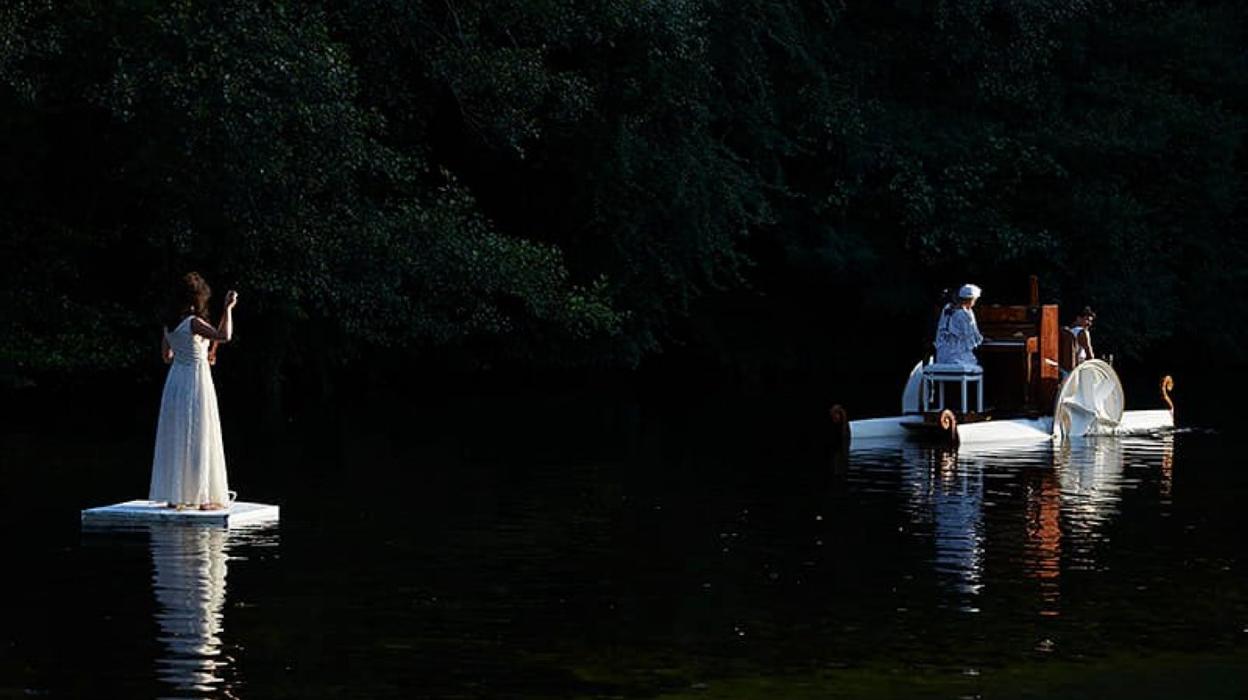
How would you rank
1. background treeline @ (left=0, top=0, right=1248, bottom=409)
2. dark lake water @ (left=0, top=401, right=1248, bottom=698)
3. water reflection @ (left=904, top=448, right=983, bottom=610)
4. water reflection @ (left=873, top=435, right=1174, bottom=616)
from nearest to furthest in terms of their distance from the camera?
dark lake water @ (left=0, top=401, right=1248, bottom=698), water reflection @ (left=904, top=448, right=983, bottom=610), water reflection @ (left=873, top=435, right=1174, bottom=616), background treeline @ (left=0, top=0, right=1248, bottom=409)

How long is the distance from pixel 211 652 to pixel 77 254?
24519 millimetres

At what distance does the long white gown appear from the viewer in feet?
60.8

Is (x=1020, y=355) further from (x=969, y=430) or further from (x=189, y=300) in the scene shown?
(x=189, y=300)

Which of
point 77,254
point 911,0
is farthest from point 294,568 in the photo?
point 911,0

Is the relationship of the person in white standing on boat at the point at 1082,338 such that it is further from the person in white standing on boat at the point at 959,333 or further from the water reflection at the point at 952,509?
the water reflection at the point at 952,509

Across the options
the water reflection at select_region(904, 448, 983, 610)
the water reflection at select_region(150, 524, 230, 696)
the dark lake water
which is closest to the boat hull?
the water reflection at select_region(904, 448, 983, 610)

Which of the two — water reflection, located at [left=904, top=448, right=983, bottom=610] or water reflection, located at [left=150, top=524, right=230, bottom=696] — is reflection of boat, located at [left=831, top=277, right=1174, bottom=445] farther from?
water reflection, located at [left=150, top=524, right=230, bottom=696]

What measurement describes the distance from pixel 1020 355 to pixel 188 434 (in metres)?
14.9

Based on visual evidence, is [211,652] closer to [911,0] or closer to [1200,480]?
[1200,480]

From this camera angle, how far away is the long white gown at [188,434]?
1855 cm

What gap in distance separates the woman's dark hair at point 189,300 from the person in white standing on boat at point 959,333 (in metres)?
12.8

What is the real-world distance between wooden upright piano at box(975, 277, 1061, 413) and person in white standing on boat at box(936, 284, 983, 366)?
3.34 ft

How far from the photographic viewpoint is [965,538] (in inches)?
725

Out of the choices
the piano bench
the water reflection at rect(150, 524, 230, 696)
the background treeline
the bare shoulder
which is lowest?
the water reflection at rect(150, 524, 230, 696)
